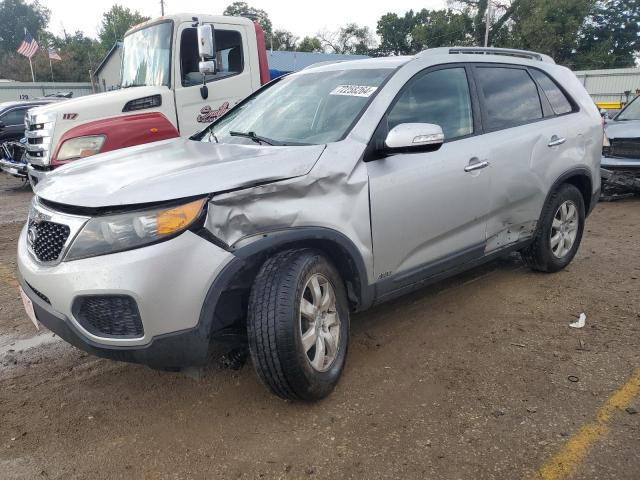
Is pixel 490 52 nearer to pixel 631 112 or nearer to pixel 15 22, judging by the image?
pixel 631 112

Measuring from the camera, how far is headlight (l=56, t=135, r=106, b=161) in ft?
19.6

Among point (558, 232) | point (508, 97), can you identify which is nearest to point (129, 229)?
point (508, 97)

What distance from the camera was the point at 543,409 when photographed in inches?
108

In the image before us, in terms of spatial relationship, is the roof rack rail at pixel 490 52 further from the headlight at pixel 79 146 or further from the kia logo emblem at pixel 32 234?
the headlight at pixel 79 146

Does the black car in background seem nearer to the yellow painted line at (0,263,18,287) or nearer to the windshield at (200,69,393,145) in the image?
the yellow painted line at (0,263,18,287)

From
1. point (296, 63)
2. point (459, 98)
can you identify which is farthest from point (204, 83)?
Result: point (296, 63)

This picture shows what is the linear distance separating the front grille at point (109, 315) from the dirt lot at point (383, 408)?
1.95 feet

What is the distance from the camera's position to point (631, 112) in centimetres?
883

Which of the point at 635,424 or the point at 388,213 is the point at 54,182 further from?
the point at 635,424

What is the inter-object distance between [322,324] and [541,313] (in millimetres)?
1949

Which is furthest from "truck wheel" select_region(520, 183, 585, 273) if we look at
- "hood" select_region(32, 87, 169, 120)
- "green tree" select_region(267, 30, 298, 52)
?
"green tree" select_region(267, 30, 298, 52)

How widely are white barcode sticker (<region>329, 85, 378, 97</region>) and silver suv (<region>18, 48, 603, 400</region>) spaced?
0.04 ft

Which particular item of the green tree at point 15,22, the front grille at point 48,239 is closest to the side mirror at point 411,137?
the front grille at point 48,239

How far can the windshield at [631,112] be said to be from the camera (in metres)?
8.67
